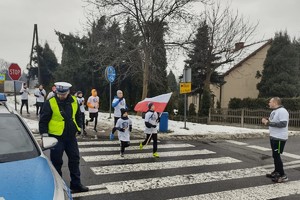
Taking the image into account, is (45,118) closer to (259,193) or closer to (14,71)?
(259,193)

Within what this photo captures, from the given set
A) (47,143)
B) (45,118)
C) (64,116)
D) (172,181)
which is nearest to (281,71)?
(172,181)

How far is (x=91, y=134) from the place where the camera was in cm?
1161

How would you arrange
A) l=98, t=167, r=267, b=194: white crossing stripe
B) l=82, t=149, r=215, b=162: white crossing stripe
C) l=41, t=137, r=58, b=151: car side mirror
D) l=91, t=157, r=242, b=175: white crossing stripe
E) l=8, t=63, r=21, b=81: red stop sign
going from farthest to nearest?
l=8, t=63, r=21, b=81: red stop sign → l=82, t=149, r=215, b=162: white crossing stripe → l=91, t=157, r=242, b=175: white crossing stripe → l=98, t=167, r=267, b=194: white crossing stripe → l=41, t=137, r=58, b=151: car side mirror

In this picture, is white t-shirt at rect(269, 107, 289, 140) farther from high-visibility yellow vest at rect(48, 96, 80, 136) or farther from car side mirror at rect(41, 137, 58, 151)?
car side mirror at rect(41, 137, 58, 151)

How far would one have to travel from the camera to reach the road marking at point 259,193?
5340mm

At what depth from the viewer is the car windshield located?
135 inches

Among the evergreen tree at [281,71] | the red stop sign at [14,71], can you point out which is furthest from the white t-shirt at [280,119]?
the evergreen tree at [281,71]

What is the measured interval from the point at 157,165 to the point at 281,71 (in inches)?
1009

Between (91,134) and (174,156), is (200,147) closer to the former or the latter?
(174,156)

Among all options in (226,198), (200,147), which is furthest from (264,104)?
(226,198)

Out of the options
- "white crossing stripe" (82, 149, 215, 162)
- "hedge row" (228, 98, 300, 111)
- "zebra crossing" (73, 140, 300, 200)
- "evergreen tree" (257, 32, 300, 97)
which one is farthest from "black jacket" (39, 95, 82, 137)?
"evergreen tree" (257, 32, 300, 97)

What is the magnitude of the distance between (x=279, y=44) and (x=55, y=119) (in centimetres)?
2923

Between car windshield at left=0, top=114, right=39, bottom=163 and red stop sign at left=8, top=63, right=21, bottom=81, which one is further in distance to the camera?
red stop sign at left=8, top=63, right=21, bottom=81

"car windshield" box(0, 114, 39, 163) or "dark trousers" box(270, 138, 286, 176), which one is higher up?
"car windshield" box(0, 114, 39, 163)
